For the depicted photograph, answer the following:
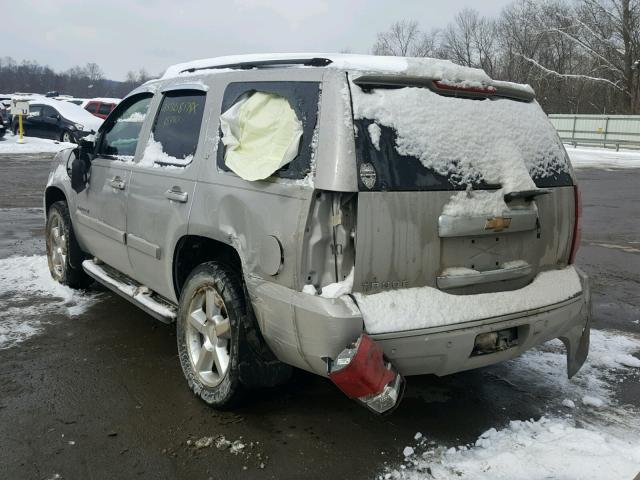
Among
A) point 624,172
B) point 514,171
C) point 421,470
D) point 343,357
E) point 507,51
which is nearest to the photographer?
point 343,357

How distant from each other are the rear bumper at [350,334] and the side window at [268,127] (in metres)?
0.59

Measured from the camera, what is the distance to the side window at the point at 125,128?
14.7 ft

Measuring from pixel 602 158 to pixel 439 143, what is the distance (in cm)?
2760

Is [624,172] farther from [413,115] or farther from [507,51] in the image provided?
[507,51]

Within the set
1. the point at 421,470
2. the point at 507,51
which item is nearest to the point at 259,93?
the point at 421,470

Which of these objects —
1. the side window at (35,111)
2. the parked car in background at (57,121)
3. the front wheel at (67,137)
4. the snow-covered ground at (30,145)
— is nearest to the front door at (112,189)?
the snow-covered ground at (30,145)

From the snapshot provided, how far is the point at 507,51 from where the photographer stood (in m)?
59.0

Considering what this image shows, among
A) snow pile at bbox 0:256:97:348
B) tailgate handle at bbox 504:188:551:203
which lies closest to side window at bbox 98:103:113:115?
snow pile at bbox 0:256:97:348

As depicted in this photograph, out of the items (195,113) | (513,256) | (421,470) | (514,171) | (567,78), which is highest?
(567,78)

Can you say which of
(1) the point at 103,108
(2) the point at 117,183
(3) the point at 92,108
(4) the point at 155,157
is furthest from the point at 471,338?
(3) the point at 92,108

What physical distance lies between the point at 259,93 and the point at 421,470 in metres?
2.11

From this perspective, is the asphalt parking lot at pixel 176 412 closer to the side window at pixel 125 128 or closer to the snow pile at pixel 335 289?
the snow pile at pixel 335 289

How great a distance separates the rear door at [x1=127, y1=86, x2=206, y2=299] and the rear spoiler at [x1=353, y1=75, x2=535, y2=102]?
120 centimetres

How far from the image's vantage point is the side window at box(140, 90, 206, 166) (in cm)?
375
